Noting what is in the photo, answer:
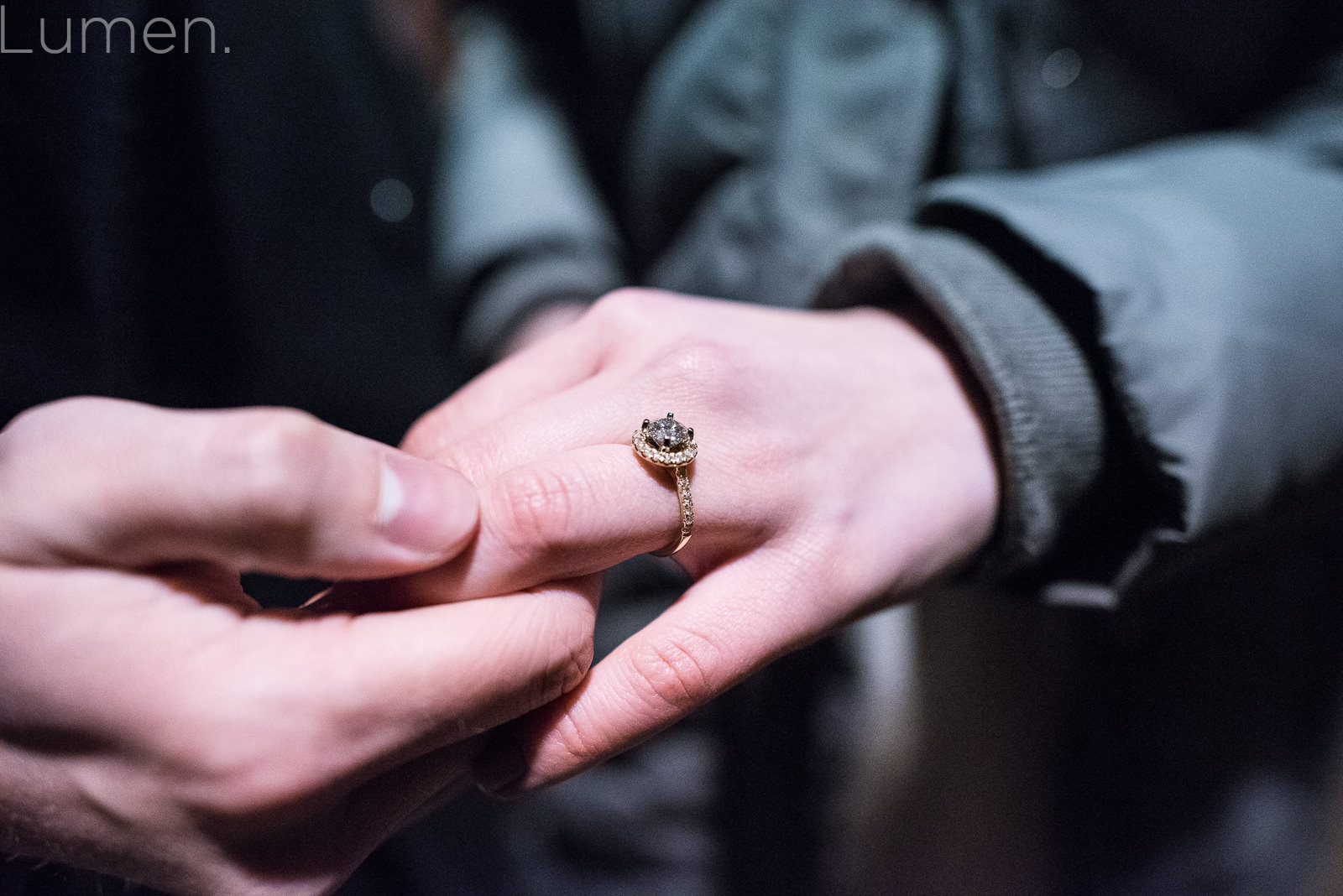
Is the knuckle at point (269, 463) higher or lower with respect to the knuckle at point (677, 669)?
higher

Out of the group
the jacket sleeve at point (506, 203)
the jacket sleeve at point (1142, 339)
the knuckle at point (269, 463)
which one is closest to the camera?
the knuckle at point (269, 463)

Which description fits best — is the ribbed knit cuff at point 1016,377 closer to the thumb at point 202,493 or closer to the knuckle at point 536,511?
the knuckle at point 536,511

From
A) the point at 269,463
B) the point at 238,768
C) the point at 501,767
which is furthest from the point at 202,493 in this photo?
the point at 501,767

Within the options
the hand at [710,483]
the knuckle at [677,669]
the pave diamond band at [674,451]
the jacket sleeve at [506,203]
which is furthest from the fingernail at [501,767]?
the jacket sleeve at [506,203]

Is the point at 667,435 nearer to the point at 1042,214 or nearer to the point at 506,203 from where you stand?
the point at 1042,214

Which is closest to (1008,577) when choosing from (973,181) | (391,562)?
(973,181)

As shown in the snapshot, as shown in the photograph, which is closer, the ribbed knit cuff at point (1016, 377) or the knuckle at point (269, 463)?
the knuckle at point (269, 463)

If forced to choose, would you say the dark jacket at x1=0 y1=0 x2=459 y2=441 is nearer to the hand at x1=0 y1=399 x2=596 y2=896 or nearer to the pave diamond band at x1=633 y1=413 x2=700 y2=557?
the hand at x1=0 y1=399 x2=596 y2=896
